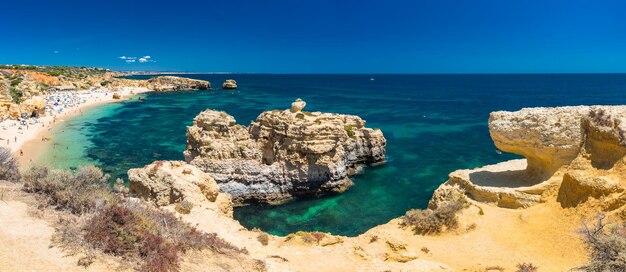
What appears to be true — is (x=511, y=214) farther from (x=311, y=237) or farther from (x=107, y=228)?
(x=107, y=228)

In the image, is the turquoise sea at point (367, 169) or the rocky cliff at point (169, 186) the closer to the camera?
the rocky cliff at point (169, 186)

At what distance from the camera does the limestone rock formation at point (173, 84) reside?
118 metres

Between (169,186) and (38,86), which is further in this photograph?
(38,86)

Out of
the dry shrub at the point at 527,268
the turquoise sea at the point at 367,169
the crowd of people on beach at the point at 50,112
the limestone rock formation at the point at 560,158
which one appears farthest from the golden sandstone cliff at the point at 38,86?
the dry shrub at the point at 527,268

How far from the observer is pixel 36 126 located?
1884 inches

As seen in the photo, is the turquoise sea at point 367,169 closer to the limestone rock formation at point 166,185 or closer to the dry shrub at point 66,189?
the limestone rock formation at point 166,185

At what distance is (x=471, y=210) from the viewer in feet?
55.3

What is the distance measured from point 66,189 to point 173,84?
394ft

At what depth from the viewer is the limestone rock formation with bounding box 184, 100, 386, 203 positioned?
24953 millimetres

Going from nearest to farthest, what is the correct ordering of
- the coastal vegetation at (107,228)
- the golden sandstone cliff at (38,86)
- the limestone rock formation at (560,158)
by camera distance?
the coastal vegetation at (107,228)
the limestone rock formation at (560,158)
the golden sandstone cliff at (38,86)

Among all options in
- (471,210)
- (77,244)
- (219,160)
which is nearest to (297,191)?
(219,160)

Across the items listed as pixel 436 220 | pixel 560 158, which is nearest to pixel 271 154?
pixel 436 220

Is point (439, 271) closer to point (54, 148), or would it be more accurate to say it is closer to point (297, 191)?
point (297, 191)

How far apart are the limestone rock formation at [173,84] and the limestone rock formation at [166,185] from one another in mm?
105760
